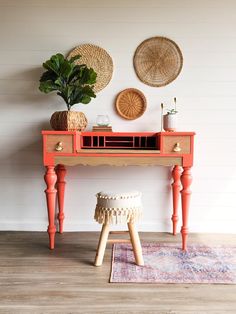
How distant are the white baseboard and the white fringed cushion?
89cm

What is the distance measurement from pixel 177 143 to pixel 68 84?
39.2 inches

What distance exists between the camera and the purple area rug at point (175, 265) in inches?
79.4

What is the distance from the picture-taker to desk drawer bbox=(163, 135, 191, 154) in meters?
2.39

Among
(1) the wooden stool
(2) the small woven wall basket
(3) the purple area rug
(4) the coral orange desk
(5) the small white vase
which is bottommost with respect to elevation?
(3) the purple area rug

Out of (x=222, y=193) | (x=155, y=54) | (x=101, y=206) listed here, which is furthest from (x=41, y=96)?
(x=222, y=193)

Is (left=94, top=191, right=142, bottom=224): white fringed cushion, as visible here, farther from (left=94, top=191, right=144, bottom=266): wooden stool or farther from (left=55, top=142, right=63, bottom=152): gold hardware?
(left=55, top=142, right=63, bottom=152): gold hardware

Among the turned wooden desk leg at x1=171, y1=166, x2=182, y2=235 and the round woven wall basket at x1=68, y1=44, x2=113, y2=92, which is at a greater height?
the round woven wall basket at x1=68, y1=44, x2=113, y2=92

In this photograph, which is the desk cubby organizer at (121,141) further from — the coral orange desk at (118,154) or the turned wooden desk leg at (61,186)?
the turned wooden desk leg at (61,186)

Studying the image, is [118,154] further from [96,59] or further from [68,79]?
[96,59]

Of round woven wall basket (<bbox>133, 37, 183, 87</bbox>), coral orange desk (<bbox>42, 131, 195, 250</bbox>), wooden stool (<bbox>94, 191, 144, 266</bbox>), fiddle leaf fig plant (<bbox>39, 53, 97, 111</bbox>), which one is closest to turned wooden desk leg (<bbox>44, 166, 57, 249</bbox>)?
coral orange desk (<bbox>42, 131, 195, 250</bbox>)

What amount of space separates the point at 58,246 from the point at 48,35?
1.84m

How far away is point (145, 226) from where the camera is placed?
9.89 ft

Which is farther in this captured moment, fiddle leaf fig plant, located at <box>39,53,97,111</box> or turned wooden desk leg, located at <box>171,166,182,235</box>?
turned wooden desk leg, located at <box>171,166,182,235</box>

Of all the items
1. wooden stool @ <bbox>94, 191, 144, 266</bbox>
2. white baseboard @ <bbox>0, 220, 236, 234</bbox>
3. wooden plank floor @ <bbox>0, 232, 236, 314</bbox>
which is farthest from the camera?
white baseboard @ <bbox>0, 220, 236, 234</bbox>
